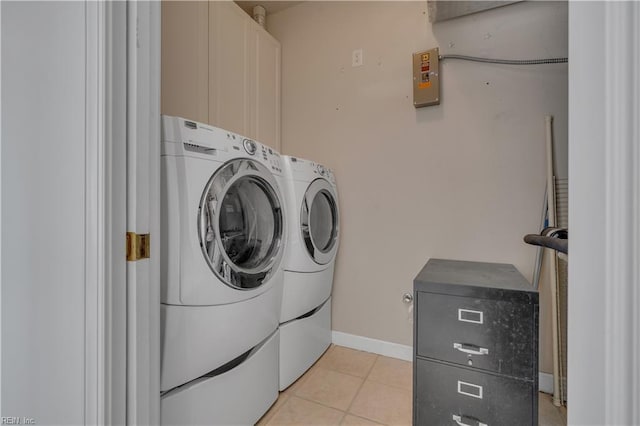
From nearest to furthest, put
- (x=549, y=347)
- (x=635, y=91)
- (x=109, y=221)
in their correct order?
(x=635, y=91), (x=109, y=221), (x=549, y=347)

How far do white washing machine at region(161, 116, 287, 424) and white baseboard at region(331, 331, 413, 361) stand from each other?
2.78 feet

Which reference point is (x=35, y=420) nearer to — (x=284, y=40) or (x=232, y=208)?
(x=232, y=208)

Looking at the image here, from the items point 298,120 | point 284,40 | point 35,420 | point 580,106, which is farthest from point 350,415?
point 284,40

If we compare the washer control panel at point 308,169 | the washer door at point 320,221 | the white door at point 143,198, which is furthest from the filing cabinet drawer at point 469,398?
the washer control panel at point 308,169

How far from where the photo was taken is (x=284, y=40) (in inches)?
90.4

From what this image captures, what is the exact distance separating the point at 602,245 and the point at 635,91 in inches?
7.9

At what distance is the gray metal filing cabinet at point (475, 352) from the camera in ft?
3.43

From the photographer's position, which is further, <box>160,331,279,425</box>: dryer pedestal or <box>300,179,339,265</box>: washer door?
<box>300,179,339,265</box>: washer door

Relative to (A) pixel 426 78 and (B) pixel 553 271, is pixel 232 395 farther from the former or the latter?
(A) pixel 426 78

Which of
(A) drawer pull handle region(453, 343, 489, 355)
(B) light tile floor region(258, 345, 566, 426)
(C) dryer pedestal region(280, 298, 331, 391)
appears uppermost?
(A) drawer pull handle region(453, 343, 489, 355)

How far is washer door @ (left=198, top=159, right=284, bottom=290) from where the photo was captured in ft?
3.40

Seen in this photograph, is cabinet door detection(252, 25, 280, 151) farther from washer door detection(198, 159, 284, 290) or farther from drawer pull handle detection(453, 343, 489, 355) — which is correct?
drawer pull handle detection(453, 343, 489, 355)

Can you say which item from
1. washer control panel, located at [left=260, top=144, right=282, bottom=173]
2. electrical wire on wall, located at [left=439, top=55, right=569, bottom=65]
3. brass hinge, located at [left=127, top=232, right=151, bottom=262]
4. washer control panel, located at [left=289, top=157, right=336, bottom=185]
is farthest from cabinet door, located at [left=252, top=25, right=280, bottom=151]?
brass hinge, located at [left=127, top=232, right=151, bottom=262]

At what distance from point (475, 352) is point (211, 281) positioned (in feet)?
3.42
